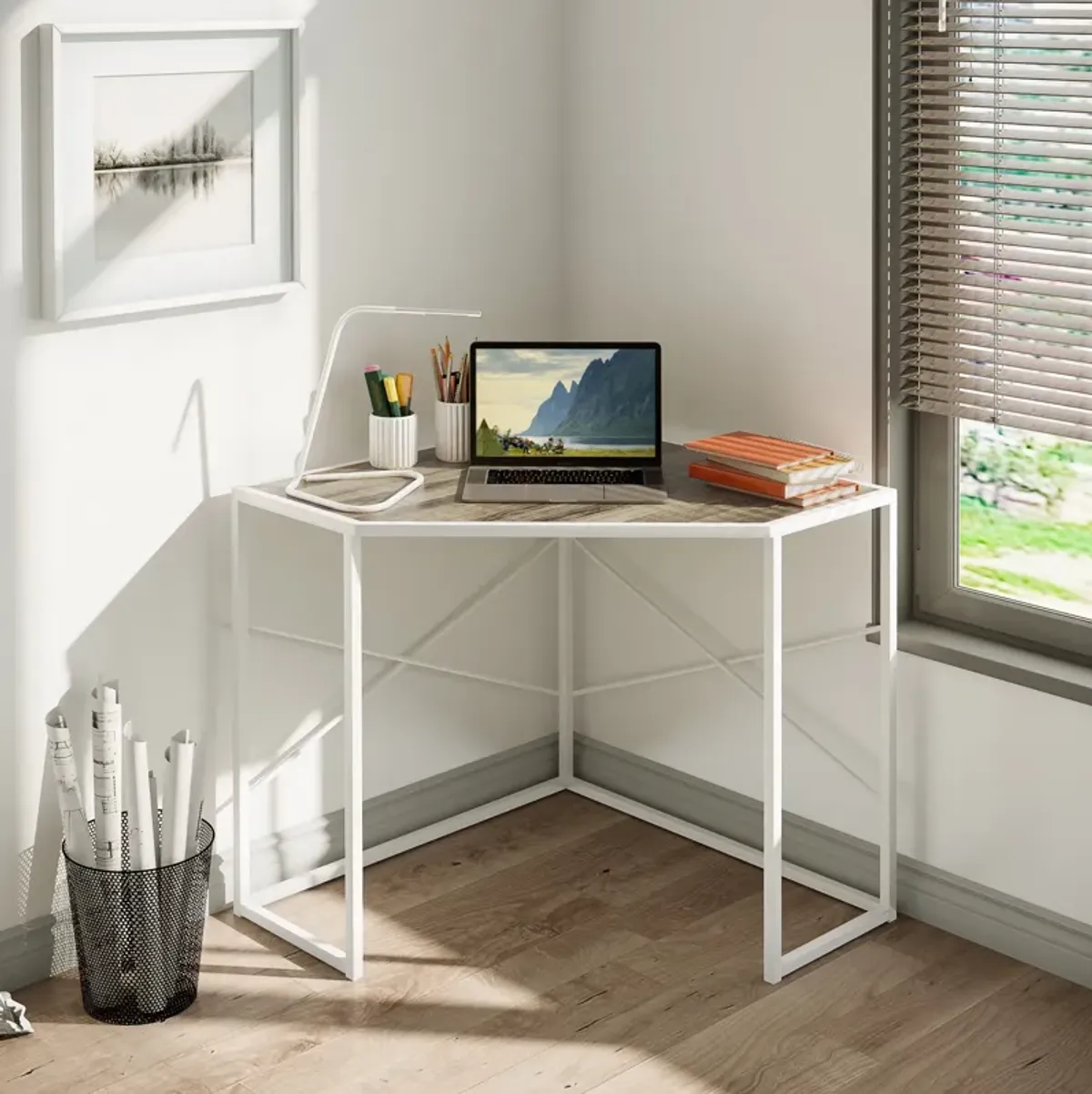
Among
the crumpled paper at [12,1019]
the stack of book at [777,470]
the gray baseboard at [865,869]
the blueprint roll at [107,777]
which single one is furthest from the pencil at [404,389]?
the crumpled paper at [12,1019]

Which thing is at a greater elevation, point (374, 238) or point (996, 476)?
point (374, 238)

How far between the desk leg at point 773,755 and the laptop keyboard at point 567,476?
31 centimetres

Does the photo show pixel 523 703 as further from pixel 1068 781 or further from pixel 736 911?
pixel 1068 781

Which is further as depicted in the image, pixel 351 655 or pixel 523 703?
pixel 523 703

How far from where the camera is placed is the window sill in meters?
2.69

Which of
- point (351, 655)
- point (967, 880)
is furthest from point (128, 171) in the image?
point (967, 880)

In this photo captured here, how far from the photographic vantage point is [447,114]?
122 inches

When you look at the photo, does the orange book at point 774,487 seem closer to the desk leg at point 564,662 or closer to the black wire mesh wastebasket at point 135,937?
the desk leg at point 564,662

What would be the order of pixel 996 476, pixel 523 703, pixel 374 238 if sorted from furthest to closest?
pixel 523 703 < pixel 374 238 < pixel 996 476

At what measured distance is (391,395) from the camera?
2.92m

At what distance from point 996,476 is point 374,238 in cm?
115

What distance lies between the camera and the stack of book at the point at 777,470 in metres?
2.71

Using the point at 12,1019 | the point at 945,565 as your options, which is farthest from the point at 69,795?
the point at 945,565

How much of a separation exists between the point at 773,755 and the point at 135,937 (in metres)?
1.02
